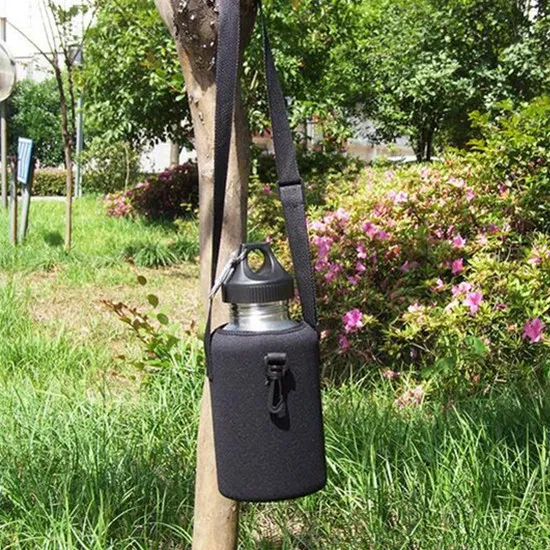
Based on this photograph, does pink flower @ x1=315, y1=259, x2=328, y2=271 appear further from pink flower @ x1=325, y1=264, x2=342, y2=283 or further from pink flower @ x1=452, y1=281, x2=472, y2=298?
pink flower @ x1=452, y1=281, x2=472, y2=298

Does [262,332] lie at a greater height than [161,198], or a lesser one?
lesser

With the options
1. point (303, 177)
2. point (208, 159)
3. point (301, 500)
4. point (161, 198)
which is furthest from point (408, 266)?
point (161, 198)

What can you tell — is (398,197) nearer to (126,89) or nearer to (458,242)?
(458,242)

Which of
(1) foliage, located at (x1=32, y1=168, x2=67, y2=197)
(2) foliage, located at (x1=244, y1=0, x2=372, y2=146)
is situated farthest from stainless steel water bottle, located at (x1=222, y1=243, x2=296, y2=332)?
(1) foliage, located at (x1=32, y1=168, x2=67, y2=197)

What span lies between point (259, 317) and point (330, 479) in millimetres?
1350

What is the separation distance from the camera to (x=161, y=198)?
11344 mm

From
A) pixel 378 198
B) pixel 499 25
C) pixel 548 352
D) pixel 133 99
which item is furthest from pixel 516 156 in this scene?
pixel 499 25

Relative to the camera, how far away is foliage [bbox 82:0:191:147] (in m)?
9.71

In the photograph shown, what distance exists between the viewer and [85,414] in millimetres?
2885

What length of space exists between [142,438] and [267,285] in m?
1.68

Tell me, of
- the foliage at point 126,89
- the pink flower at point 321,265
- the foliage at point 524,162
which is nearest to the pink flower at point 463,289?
the pink flower at point 321,265

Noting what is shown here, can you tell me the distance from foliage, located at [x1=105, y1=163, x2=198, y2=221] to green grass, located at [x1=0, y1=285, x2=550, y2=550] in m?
8.27

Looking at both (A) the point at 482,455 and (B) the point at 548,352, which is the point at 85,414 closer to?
(A) the point at 482,455

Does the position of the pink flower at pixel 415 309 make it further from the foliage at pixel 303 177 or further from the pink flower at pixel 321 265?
the foliage at pixel 303 177
